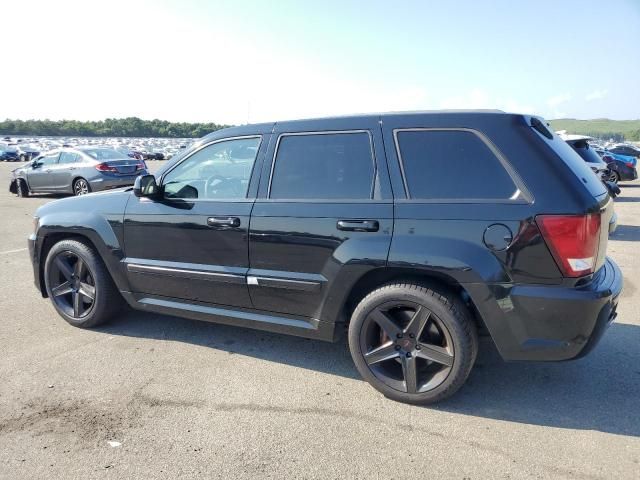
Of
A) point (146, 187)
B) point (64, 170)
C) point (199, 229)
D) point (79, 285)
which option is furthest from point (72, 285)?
point (64, 170)

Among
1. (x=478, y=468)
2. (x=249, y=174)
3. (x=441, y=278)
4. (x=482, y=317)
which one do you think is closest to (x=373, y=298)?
(x=441, y=278)

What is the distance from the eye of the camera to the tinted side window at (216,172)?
3609mm

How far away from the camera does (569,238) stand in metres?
2.60

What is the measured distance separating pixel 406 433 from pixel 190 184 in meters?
2.51

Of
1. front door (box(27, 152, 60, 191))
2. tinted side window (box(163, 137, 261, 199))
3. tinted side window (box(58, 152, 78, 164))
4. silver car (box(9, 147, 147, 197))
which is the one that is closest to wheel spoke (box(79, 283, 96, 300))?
tinted side window (box(163, 137, 261, 199))

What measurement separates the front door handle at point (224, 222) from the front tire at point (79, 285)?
4.47 feet

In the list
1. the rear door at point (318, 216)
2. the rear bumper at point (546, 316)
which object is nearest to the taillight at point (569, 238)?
the rear bumper at point (546, 316)

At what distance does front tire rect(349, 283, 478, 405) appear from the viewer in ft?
9.46

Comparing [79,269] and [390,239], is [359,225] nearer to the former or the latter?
[390,239]

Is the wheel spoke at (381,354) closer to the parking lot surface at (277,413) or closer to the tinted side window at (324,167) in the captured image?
the parking lot surface at (277,413)

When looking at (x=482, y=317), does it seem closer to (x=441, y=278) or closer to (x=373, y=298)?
(x=441, y=278)

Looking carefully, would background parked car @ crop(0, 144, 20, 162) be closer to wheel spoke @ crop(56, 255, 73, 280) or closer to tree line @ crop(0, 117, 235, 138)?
wheel spoke @ crop(56, 255, 73, 280)

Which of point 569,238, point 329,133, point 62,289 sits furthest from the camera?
point 62,289

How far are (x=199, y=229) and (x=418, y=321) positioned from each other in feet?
5.90
